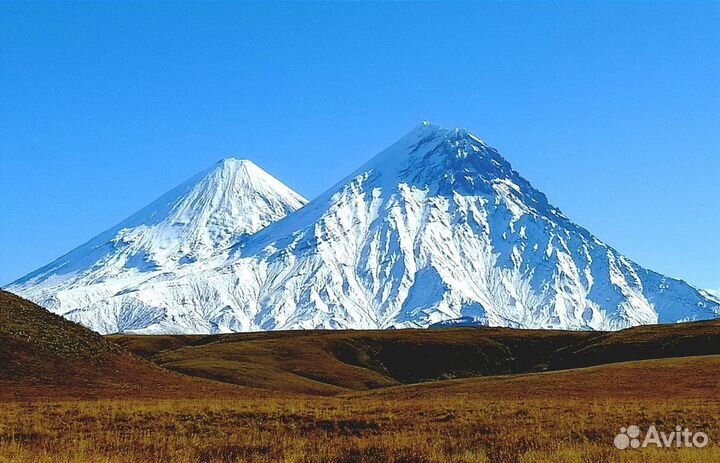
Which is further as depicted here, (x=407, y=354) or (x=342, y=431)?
(x=407, y=354)

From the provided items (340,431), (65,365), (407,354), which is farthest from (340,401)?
(407,354)

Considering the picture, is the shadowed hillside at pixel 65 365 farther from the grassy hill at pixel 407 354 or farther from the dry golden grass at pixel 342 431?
the dry golden grass at pixel 342 431

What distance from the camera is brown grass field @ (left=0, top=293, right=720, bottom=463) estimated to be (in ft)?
81.2

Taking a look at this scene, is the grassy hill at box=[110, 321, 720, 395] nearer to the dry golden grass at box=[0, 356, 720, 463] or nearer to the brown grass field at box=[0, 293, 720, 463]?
the brown grass field at box=[0, 293, 720, 463]

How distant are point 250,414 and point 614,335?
90.7m

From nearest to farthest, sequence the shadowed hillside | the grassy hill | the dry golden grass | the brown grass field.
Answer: the dry golden grass < the brown grass field < the shadowed hillside < the grassy hill

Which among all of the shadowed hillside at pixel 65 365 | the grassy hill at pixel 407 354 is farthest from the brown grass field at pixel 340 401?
the grassy hill at pixel 407 354

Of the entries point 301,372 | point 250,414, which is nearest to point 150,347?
point 301,372

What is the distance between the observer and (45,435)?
28.8m

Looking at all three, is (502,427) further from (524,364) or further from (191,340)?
(191,340)

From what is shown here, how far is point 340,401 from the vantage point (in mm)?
46594

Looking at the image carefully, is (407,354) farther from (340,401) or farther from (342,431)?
(342,431)

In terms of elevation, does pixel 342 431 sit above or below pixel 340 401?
below

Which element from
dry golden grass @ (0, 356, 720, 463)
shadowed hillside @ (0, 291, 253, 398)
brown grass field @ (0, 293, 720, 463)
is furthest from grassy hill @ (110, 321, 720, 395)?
dry golden grass @ (0, 356, 720, 463)
